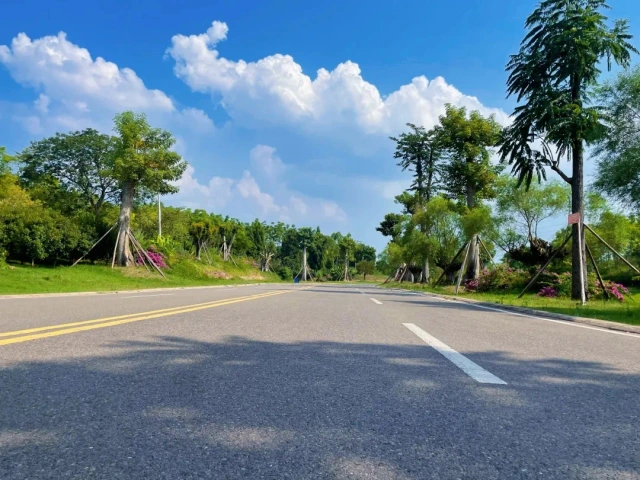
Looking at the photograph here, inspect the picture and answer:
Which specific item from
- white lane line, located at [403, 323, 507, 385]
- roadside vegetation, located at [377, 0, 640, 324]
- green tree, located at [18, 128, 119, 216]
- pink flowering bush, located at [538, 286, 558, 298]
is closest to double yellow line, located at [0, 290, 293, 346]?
white lane line, located at [403, 323, 507, 385]

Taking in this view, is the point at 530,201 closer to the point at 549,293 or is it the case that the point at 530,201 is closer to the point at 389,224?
the point at 549,293

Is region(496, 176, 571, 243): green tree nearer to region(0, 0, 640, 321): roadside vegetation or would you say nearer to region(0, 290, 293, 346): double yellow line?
region(0, 0, 640, 321): roadside vegetation

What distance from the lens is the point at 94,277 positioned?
27.3 m

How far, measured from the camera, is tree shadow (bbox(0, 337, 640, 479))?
6.93 feet

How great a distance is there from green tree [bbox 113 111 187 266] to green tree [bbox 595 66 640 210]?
27.3 m

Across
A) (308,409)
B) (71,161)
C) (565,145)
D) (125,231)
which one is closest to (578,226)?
(565,145)

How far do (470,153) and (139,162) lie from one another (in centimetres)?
2294

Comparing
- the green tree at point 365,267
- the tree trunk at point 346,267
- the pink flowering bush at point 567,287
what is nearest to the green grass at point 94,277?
the pink flowering bush at point 567,287

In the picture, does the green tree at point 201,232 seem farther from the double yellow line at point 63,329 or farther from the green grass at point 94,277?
the double yellow line at point 63,329

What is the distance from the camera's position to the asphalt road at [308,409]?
6.98 feet

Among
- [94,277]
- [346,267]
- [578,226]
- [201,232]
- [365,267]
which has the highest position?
[201,232]

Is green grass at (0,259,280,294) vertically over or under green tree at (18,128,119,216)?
under

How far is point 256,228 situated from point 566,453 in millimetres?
80142

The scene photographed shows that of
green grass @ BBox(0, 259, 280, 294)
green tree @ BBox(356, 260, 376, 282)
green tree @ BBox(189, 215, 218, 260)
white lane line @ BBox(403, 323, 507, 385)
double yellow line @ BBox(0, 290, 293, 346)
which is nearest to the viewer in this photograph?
white lane line @ BBox(403, 323, 507, 385)
